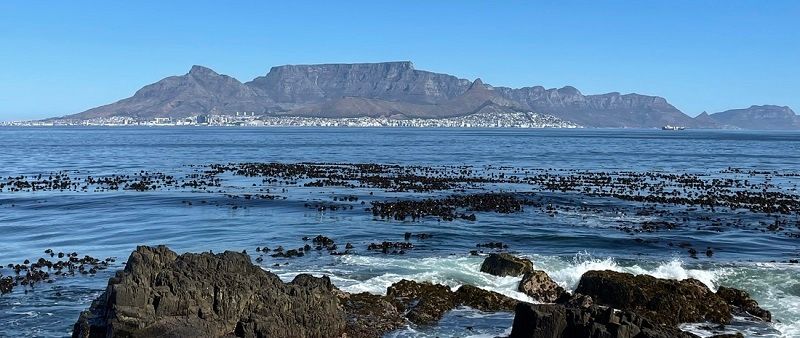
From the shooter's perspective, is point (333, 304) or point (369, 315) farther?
point (369, 315)

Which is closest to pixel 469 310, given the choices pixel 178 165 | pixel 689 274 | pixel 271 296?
pixel 271 296

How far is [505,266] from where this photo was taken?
2822 centimetres

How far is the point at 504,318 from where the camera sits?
2272 cm

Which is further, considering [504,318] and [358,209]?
[358,209]

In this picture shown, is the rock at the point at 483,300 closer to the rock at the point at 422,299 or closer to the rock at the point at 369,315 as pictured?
the rock at the point at 422,299

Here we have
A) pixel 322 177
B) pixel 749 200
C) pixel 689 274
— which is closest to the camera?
pixel 689 274

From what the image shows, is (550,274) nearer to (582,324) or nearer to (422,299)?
(422,299)

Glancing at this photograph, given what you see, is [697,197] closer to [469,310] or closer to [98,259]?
[469,310]

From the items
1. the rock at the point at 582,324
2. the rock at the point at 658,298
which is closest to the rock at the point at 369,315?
the rock at the point at 582,324

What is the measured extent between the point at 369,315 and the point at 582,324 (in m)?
7.49

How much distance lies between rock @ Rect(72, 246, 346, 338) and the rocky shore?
3 cm

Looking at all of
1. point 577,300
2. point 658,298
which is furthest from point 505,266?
point 658,298

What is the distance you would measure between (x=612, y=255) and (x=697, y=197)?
29.1m

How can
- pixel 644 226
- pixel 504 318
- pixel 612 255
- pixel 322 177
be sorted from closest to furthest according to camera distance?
pixel 504 318
pixel 612 255
pixel 644 226
pixel 322 177
